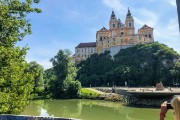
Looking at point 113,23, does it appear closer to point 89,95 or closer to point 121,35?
point 121,35

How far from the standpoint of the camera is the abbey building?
97.2 m

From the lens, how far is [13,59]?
11852 mm

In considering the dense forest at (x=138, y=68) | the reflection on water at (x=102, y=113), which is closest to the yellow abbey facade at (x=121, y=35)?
the dense forest at (x=138, y=68)

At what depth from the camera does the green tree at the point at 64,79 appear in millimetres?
56781

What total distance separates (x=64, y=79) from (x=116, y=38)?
44.6 m

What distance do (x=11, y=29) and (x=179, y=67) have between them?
59196mm

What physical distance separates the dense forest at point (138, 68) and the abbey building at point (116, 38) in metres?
8.18

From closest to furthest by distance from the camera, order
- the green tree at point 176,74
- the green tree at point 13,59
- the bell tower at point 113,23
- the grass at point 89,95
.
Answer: the green tree at point 13,59 → the grass at point 89,95 → the green tree at point 176,74 → the bell tower at point 113,23

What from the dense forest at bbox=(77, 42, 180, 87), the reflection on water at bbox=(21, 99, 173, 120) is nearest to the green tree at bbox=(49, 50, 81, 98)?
the reflection on water at bbox=(21, 99, 173, 120)

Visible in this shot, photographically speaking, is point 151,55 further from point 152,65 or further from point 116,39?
point 116,39

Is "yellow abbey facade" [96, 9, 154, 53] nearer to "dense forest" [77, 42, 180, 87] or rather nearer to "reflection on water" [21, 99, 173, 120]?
"dense forest" [77, 42, 180, 87]

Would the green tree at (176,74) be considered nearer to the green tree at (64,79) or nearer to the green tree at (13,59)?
the green tree at (64,79)

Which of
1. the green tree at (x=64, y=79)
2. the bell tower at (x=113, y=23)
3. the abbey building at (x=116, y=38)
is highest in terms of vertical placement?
the bell tower at (x=113, y=23)

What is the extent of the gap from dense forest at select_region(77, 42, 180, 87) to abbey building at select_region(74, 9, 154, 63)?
26.8 ft
